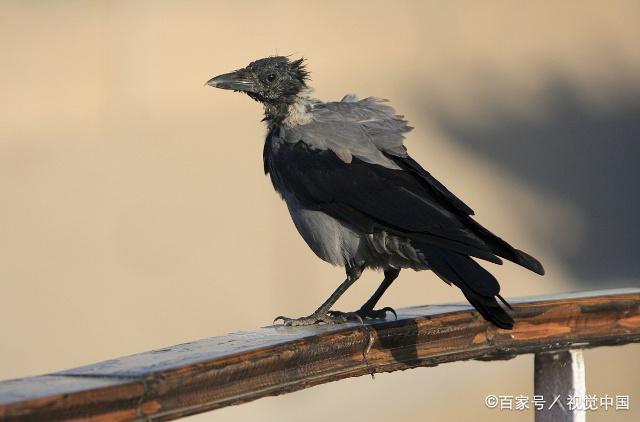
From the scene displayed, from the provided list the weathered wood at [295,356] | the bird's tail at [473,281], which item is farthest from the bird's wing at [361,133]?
the weathered wood at [295,356]

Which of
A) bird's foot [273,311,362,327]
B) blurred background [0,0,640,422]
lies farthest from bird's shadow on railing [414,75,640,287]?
bird's foot [273,311,362,327]

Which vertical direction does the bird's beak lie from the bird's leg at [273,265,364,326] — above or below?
above

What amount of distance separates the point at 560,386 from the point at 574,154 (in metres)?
8.46

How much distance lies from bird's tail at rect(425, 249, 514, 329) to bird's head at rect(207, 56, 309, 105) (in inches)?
58.9

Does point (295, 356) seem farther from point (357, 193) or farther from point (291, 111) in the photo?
point (291, 111)

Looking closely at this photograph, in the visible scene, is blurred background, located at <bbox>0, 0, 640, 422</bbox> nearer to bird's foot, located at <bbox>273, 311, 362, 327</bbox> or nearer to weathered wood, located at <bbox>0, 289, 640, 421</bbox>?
bird's foot, located at <bbox>273, 311, 362, 327</bbox>

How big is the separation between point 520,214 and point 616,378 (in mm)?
3274

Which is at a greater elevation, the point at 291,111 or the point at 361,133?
the point at 291,111

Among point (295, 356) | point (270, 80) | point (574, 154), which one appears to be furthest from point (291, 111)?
point (574, 154)

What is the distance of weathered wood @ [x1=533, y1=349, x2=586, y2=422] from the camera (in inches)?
116

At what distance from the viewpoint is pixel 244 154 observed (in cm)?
1048

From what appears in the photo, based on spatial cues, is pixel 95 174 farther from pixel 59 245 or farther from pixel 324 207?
pixel 324 207

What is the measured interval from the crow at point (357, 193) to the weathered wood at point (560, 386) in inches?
24.5

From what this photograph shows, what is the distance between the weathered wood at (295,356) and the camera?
208 cm
